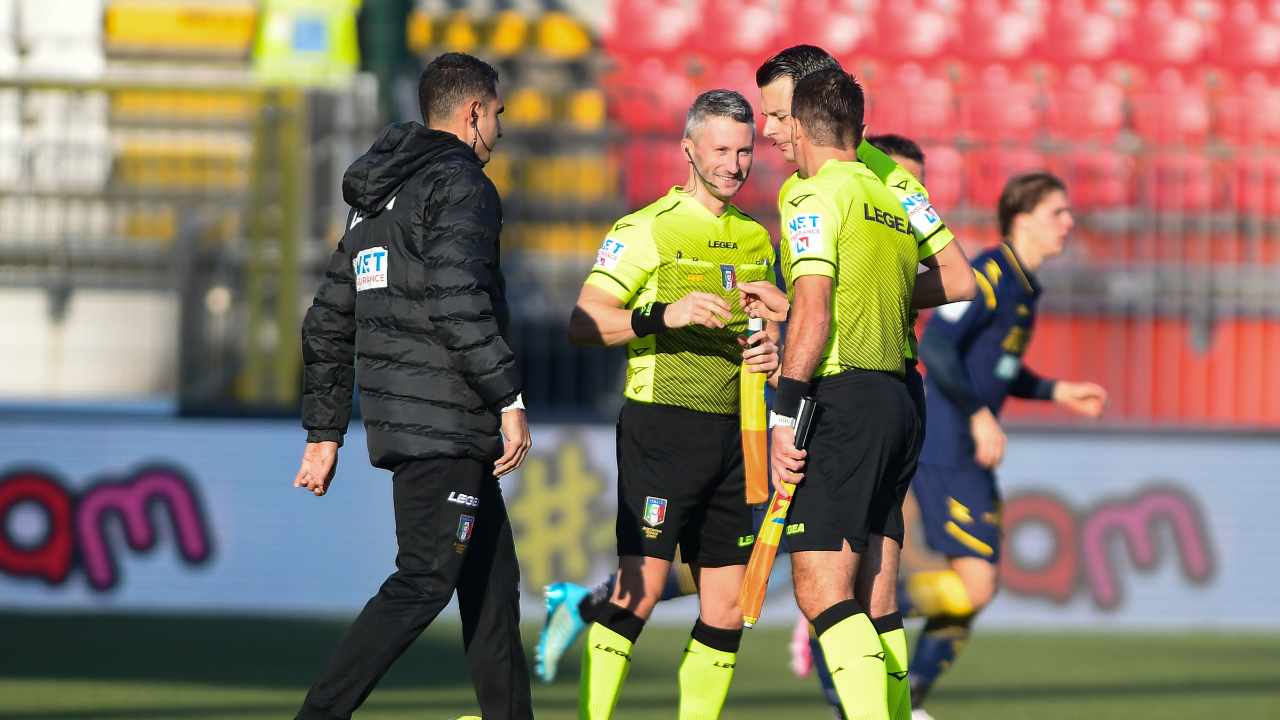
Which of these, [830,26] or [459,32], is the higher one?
[830,26]

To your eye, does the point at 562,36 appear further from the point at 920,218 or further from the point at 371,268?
the point at 371,268

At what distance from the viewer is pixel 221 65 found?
1505 centimetres

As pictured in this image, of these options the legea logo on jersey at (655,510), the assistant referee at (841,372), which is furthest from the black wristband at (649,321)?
the legea logo on jersey at (655,510)

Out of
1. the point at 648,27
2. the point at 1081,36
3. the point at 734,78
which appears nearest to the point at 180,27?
the point at 648,27

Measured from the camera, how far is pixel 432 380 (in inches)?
191

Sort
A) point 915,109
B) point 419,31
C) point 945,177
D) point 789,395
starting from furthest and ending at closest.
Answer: point 419,31, point 915,109, point 945,177, point 789,395

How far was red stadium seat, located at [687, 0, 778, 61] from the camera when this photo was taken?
1530 cm

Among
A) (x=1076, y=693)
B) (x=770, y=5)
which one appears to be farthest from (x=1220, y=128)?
(x=1076, y=693)

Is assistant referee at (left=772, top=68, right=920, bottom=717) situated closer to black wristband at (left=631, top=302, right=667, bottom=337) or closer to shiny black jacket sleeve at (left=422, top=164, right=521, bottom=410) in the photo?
black wristband at (left=631, top=302, right=667, bottom=337)

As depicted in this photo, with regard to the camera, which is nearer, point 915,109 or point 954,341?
point 954,341

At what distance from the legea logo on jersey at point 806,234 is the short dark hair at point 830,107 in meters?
0.33

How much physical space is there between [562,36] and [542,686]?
8.77 meters

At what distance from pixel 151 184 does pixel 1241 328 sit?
265 inches

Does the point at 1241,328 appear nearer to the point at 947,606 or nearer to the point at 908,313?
the point at 947,606
